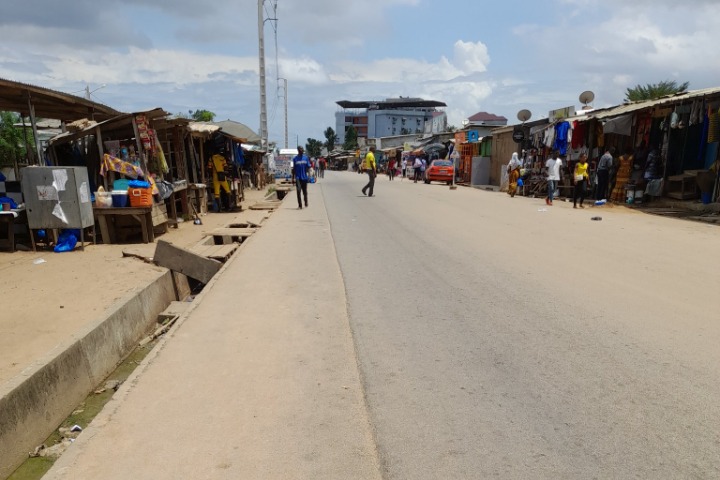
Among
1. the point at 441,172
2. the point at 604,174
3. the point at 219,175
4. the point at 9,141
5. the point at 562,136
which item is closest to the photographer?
the point at 219,175

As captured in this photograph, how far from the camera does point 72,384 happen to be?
175 inches

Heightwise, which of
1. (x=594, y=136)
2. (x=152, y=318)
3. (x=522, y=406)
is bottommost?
(x=152, y=318)

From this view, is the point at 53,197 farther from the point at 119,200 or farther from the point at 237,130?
the point at 237,130

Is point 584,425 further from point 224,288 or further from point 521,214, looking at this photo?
point 521,214

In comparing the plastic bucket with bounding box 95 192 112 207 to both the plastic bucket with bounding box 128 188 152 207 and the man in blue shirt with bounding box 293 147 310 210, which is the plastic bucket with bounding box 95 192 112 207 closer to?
the plastic bucket with bounding box 128 188 152 207

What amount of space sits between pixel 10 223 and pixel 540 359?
9.53 metres

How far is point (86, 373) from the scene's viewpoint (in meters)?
4.72

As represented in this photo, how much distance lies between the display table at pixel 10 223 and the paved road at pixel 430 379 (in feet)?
16.7

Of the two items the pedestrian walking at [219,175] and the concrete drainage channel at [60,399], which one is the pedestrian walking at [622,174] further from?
the concrete drainage channel at [60,399]

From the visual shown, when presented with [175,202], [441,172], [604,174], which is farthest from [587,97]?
[175,202]

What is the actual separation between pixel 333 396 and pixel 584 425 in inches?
61.8

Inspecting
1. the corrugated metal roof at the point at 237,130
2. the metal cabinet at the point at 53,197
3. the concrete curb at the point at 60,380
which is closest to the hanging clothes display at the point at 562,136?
the corrugated metal roof at the point at 237,130

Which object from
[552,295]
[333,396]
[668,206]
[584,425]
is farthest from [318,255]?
[668,206]

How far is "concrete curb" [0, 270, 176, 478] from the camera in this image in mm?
3557
